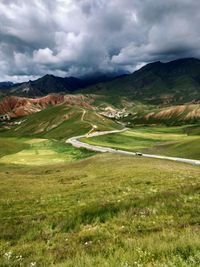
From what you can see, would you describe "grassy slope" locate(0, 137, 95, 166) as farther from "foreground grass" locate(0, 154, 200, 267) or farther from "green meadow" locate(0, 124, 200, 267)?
"foreground grass" locate(0, 154, 200, 267)

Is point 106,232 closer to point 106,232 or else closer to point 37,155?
point 106,232

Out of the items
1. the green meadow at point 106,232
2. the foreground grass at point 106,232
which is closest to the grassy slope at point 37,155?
the green meadow at point 106,232

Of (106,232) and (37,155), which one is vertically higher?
(106,232)

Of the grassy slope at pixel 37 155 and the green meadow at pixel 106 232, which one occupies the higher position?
the green meadow at pixel 106 232

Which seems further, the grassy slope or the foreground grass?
the grassy slope

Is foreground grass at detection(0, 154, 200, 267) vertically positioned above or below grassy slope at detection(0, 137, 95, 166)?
above

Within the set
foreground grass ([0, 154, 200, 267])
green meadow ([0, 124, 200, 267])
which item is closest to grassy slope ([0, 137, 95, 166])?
green meadow ([0, 124, 200, 267])

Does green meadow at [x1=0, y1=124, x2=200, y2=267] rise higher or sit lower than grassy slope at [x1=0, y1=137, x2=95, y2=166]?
higher

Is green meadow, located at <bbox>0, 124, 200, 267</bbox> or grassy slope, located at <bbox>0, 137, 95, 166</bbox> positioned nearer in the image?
green meadow, located at <bbox>0, 124, 200, 267</bbox>

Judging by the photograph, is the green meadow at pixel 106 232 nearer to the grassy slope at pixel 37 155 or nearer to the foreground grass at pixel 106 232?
the foreground grass at pixel 106 232

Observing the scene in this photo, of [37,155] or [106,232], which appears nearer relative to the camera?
[106,232]

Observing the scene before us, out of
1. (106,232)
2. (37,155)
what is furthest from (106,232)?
(37,155)

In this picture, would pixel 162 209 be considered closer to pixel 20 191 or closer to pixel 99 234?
pixel 99 234

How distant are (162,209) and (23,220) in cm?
847
